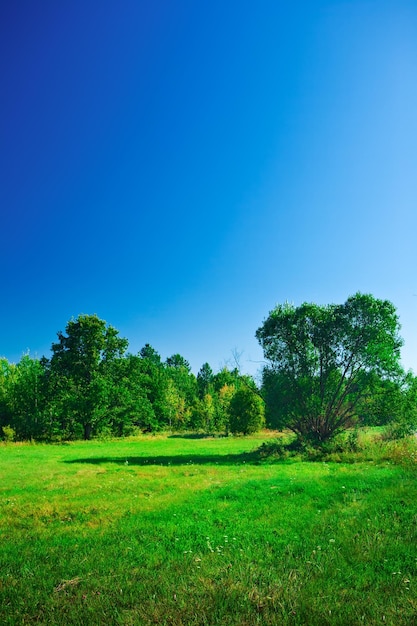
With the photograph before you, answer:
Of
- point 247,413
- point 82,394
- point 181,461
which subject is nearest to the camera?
point 181,461

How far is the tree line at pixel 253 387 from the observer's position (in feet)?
85.0

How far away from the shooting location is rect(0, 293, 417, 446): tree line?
2592 cm

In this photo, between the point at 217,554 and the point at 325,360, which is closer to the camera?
the point at 217,554

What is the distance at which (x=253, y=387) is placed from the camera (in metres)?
32.0

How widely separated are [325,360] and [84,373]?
38211mm

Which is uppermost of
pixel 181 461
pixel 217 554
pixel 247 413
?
pixel 247 413

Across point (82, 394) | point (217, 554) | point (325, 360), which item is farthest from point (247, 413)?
point (217, 554)

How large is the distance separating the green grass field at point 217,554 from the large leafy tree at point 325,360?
12801 mm

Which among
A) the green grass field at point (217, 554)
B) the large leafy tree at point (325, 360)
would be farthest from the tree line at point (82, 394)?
the green grass field at point (217, 554)

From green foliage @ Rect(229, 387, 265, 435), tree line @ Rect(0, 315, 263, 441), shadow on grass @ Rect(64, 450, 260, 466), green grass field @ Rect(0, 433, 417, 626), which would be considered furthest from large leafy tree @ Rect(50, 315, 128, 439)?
green grass field @ Rect(0, 433, 417, 626)

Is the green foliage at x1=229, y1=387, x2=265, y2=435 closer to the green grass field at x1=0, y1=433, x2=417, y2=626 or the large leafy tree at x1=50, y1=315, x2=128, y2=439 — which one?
the large leafy tree at x1=50, y1=315, x2=128, y2=439

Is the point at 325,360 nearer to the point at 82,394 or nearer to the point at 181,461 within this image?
the point at 181,461

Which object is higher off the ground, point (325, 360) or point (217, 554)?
point (325, 360)

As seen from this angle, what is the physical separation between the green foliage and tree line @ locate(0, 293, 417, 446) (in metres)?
0.15
